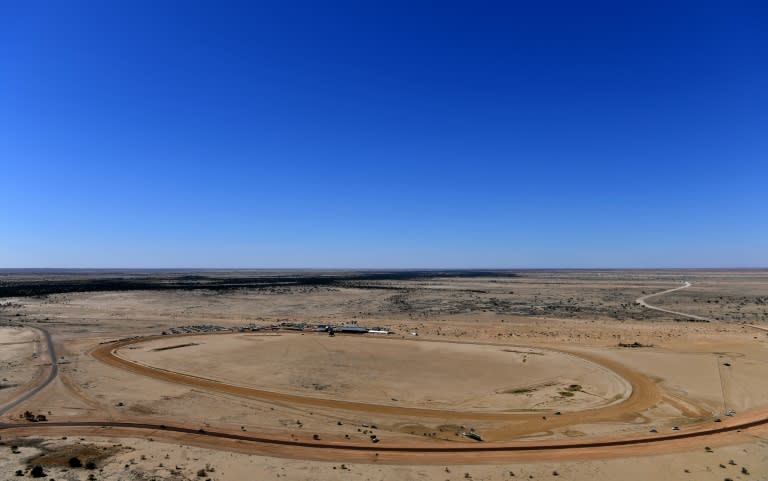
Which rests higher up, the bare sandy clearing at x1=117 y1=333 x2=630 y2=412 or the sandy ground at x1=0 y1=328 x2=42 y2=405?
the sandy ground at x1=0 y1=328 x2=42 y2=405

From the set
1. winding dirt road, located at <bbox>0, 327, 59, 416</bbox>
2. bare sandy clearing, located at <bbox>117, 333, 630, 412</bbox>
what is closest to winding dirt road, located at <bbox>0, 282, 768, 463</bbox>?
winding dirt road, located at <bbox>0, 327, 59, 416</bbox>

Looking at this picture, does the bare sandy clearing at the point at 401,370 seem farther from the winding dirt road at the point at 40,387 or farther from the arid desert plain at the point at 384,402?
the winding dirt road at the point at 40,387

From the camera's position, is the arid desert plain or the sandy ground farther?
the sandy ground

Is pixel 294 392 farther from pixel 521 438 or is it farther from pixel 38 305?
pixel 38 305

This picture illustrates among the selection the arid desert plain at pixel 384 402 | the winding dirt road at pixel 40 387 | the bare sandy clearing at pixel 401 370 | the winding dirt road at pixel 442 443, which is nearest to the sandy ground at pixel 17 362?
the arid desert plain at pixel 384 402

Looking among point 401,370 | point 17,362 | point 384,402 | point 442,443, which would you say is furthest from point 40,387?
point 442,443

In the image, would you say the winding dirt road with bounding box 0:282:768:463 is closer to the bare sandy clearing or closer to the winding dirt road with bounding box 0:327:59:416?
the winding dirt road with bounding box 0:327:59:416

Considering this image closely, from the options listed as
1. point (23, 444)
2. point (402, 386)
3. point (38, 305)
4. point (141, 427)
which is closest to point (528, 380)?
point (402, 386)

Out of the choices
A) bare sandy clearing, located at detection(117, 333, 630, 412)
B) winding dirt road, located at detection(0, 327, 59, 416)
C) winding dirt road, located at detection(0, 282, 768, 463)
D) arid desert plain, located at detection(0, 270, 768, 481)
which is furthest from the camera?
bare sandy clearing, located at detection(117, 333, 630, 412)
